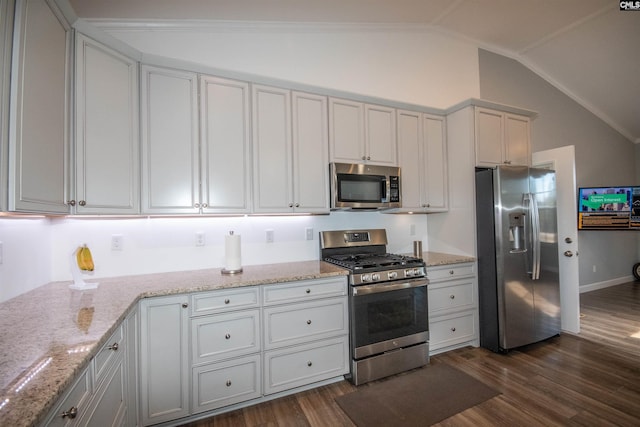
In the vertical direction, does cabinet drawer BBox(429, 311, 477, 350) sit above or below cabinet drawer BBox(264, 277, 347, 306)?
below

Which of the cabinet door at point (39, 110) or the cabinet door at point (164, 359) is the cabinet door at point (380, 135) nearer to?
the cabinet door at point (164, 359)

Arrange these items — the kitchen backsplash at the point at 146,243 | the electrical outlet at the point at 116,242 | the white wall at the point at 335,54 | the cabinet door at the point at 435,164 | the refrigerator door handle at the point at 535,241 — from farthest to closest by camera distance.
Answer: the cabinet door at the point at 435,164, the refrigerator door handle at the point at 535,241, the white wall at the point at 335,54, the electrical outlet at the point at 116,242, the kitchen backsplash at the point at 146,243

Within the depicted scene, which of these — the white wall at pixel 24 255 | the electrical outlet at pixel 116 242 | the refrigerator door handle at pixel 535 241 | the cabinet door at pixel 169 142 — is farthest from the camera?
the refrigerator door handle at pixel 535 241

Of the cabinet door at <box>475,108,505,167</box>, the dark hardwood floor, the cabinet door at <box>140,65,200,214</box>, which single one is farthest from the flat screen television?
the cabinet door at <box>140,65,200,214</box>

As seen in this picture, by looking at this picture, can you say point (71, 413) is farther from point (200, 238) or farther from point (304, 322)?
point (200, 238)

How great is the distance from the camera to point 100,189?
186 centimetres

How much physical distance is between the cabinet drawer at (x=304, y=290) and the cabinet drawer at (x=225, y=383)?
434 millimetres

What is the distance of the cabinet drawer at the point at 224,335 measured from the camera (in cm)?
191

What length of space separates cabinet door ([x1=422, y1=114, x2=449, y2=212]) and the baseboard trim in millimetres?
3769

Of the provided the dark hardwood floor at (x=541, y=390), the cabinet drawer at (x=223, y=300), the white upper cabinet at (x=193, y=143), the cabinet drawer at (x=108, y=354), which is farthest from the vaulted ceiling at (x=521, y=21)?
the dark hardwood floor at (x=541, y=390)

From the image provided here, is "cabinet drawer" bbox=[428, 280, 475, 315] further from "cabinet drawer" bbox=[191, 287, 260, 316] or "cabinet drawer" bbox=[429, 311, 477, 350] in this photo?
"cabinet drawer" bbox=[191, 287, 260, 316]

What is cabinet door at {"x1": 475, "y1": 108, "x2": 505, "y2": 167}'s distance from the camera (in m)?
3.05

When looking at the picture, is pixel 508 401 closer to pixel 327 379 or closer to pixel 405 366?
pixel 405 366

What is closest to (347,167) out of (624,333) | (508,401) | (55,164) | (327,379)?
(327,379)
